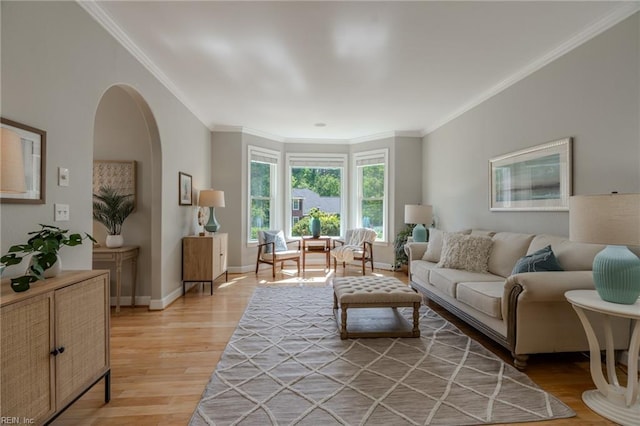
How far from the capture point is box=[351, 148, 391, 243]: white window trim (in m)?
6.10

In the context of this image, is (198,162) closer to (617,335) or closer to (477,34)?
(477,34)

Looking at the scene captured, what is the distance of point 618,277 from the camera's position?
177 centimetres

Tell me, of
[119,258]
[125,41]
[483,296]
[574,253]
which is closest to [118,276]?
[119,258]

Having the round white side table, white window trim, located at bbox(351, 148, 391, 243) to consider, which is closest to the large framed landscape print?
the round white side table

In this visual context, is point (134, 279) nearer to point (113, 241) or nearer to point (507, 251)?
point (113, 241)

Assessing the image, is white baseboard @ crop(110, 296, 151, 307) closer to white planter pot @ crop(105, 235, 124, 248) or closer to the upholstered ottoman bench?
white planter pot @ crop(105, 235, 124, 248)

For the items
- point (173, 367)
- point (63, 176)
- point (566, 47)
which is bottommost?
point (173, 367)

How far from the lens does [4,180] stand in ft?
4.13

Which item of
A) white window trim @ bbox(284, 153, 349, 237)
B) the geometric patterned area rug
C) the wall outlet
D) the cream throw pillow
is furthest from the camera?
white window trim @ bbox(284, 153, 349, 237)

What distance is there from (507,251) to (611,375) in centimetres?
139

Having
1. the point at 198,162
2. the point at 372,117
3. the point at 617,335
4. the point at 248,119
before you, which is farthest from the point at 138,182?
the point at 617,335

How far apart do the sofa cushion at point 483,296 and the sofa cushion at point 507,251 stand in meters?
0.35

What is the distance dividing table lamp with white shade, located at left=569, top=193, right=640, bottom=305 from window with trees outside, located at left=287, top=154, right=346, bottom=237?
493cm

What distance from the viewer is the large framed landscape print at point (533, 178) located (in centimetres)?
288
